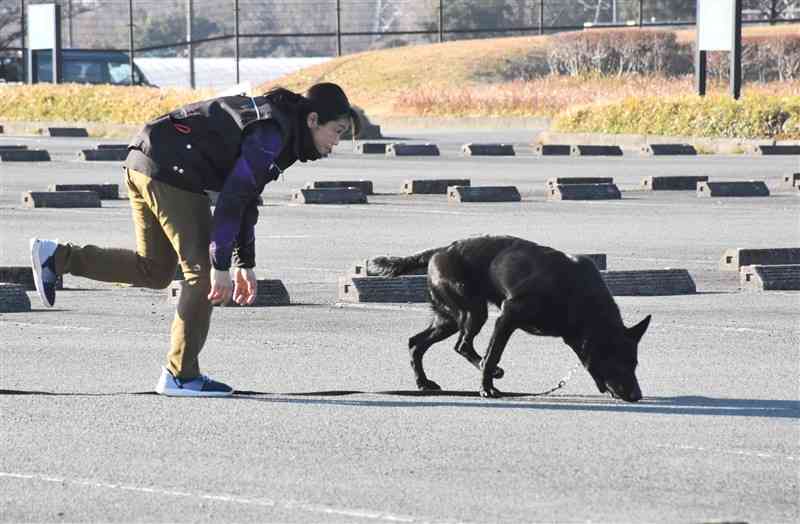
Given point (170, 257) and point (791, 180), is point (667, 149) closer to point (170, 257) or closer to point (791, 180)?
point (791, 180)

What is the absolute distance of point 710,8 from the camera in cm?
3406

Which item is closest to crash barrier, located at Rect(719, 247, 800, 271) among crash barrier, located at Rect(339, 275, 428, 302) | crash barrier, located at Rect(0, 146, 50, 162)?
crash barrier, located at Rect(339, 275, 428, 302)

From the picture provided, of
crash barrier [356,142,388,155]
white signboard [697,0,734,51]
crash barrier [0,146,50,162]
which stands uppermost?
white signboard [697,0,734,51]

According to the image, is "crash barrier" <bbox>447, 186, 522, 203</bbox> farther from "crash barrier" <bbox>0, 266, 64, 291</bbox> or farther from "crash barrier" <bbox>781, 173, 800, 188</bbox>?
"crash barrier" <bbox>0, 266, 64, 291</bbox>

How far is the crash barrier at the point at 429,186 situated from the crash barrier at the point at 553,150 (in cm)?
781

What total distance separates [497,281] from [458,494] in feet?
7.16

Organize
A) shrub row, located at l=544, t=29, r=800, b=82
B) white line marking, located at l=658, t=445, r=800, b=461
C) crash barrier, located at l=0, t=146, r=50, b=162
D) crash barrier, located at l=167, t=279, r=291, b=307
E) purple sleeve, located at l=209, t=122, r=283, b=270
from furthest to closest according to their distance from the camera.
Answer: shrub row, located at l=544, t=29, r=800, b=82
crash barrier, located at l=0, t=146, r=50, b=162
crash barrier, located at l=167, t=279, r=291, b=307
purple sleeve, located at l=209, t=122, r=283, b=270
white line marking, located at l=658, t=445, r=800, b=461

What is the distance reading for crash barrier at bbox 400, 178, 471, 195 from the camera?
78.1 feet

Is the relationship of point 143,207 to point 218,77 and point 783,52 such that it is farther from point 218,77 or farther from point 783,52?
point 218,77

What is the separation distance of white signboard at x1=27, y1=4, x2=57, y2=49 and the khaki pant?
3271 cm

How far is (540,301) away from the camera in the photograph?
865cm

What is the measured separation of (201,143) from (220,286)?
650 mm

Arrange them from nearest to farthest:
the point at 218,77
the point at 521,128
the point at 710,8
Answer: the point at 710,8 < the point at 521,128 < the point at 218,77

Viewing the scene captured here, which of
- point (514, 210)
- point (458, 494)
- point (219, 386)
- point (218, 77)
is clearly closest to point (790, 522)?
point (458, 494)
